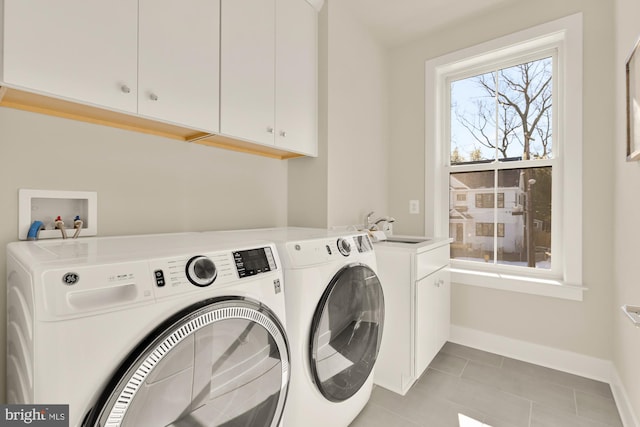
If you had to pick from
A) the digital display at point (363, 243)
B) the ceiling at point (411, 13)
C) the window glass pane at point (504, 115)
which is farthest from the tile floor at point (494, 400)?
the ceiling at point (411, 13)

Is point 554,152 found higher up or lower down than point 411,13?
lower down

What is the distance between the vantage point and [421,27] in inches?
98.2

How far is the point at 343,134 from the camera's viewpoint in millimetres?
2223

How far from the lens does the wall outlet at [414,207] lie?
8.73 ft

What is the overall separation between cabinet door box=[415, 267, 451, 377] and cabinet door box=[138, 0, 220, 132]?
1556mm

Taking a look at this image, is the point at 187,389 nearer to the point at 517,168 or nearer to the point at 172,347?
the point at 172,347

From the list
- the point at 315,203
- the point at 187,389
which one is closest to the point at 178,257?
the point at 187,389

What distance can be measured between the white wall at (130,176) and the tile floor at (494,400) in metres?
1.42

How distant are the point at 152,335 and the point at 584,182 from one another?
2585 mm

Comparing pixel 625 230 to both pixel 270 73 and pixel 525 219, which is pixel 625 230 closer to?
pixel 525 219

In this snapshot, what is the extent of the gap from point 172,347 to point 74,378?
0.19 m

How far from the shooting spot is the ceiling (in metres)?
2.20

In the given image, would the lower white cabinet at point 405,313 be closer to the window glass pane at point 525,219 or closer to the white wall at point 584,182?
the white wall at point 584,182

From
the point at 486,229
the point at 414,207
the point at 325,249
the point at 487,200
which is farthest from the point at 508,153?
the point at 325,249
